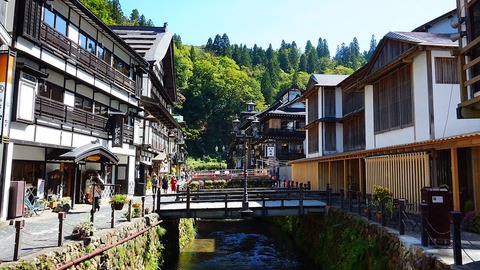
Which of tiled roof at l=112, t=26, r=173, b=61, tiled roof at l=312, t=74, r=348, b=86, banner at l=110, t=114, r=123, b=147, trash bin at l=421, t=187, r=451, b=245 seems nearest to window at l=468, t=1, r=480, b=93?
trash bin at l=421, t=187, r=451, b=245

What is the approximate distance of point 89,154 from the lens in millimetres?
17484

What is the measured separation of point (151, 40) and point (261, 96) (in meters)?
67.4

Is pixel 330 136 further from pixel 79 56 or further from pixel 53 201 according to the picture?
pixel 53 201

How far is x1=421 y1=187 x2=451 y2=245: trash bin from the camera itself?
9250mm

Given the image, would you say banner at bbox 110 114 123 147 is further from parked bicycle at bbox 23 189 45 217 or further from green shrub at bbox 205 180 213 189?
green shrub at bbox 205 180 213 189

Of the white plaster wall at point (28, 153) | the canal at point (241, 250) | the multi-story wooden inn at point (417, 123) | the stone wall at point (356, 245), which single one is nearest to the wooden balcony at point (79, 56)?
the white plaster wall at point (28, 153)

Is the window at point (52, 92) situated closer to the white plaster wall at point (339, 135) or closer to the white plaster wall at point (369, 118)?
the white plaster wall at point (369, 118)

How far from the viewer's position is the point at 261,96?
101m

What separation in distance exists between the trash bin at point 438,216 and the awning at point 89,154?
1507 cm

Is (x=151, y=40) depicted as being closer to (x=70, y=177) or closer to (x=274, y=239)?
(x=70, y=177)

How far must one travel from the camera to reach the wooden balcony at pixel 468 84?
367 inches

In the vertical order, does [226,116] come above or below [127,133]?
above

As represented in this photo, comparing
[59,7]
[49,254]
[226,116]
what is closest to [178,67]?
[226,116]

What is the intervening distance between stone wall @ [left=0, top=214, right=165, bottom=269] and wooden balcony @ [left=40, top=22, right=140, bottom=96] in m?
9.15
